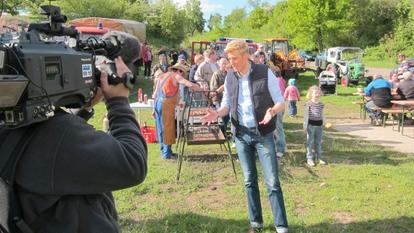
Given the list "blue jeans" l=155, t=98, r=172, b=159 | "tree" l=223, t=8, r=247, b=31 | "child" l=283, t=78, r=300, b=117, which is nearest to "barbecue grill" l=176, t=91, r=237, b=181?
"blue jeans" l=155, t=98, r=172, b=159

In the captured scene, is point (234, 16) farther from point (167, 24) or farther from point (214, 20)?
point (167, 24)

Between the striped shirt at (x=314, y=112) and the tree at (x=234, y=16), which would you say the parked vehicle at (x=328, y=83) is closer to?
the striped shirt at (x=314, y=112)

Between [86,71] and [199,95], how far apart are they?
7112 millimetres

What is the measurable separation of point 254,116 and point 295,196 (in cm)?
192

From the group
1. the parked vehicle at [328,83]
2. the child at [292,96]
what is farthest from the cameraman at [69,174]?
the parked vehicle at [328,83]

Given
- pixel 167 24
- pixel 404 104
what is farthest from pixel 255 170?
pixel 167 24

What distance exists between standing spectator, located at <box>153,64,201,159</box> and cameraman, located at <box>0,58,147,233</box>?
6.48m

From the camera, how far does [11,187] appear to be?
147 cm

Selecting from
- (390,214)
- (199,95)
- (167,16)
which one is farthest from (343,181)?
(167,16)

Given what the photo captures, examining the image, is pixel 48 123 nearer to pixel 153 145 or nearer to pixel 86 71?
pixel 86 71

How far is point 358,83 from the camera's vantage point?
2206 cm

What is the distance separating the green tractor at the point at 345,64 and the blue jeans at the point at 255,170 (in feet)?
49.8

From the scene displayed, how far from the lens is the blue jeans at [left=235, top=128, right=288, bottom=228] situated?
436 centimetres

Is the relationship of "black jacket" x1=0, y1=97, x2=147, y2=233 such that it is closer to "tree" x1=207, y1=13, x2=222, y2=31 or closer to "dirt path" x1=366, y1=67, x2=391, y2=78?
"dirt path" x1=366, y1=67, x2=391, y2=78
